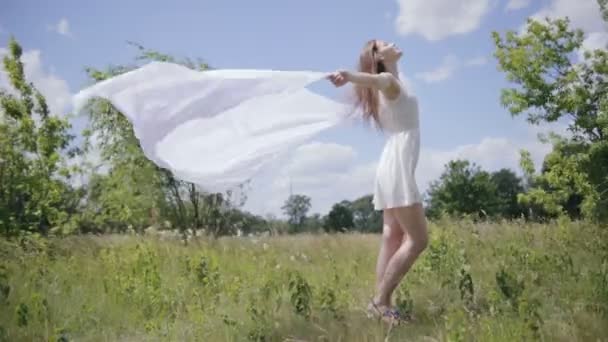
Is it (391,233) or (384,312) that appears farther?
(391,233)

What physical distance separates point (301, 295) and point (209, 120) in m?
1.55

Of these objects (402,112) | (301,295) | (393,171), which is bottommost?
(301,295)

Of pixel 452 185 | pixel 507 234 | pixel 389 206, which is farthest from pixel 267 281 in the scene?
pixel 452 185

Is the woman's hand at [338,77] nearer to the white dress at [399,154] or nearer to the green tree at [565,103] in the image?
the white dress at [399,154]

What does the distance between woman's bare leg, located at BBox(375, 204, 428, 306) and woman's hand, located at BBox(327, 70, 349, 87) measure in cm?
105

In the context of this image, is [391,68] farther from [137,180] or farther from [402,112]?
[137,180]

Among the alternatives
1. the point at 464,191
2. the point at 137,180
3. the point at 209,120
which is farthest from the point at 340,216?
the point at 209,120

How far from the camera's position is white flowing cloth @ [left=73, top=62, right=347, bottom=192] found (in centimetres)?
416

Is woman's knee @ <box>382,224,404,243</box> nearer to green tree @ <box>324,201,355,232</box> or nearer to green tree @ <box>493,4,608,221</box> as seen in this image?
green tree @ <box>493,4,608,221</box>

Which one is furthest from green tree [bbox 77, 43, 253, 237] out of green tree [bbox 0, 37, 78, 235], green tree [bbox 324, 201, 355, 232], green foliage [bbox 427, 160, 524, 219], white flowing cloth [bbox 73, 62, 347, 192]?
green tree [bbox 324, 201, 355, 232]

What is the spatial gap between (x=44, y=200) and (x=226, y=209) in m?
11.1

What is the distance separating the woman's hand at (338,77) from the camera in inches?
137

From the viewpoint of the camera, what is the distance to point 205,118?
4.32 metres

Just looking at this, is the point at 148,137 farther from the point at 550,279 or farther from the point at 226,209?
the point at 226,209
